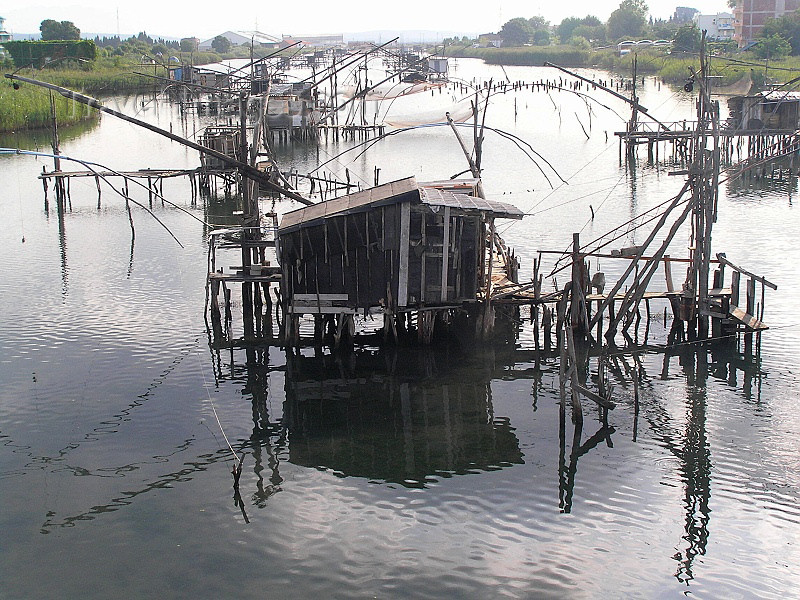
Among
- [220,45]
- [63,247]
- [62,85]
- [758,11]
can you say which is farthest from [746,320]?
[220,45]

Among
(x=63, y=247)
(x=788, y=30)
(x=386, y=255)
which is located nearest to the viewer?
(x=386, y=255)

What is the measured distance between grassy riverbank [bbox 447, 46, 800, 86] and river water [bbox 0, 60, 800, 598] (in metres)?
41.4

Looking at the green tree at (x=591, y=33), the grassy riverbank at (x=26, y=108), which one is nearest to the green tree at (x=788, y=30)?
the green tree at (x=591, y=33)

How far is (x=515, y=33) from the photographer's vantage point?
169m

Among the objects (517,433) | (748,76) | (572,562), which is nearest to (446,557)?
(572,562)

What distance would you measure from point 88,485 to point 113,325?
8.87 meters

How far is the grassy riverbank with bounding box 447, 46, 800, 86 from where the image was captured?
7406 cm

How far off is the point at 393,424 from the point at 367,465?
199cm

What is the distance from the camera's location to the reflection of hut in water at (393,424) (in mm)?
16594

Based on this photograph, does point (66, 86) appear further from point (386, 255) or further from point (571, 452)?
point (571, 452)

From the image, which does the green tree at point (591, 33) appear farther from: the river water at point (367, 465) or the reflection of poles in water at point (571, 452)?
the reflection of poles in water at point (571, 452)

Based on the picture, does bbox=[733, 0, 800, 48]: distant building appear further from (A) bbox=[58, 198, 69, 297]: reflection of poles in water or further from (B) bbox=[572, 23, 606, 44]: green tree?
(A) bbox=[58, 198, 69, 297]: reflection of poles in water

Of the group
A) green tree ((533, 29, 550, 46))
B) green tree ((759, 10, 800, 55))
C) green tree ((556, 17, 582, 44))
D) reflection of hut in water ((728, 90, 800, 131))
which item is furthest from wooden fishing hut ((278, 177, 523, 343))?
green tree ((556, 17, 582, 44))

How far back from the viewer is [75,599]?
12727 millimetres
